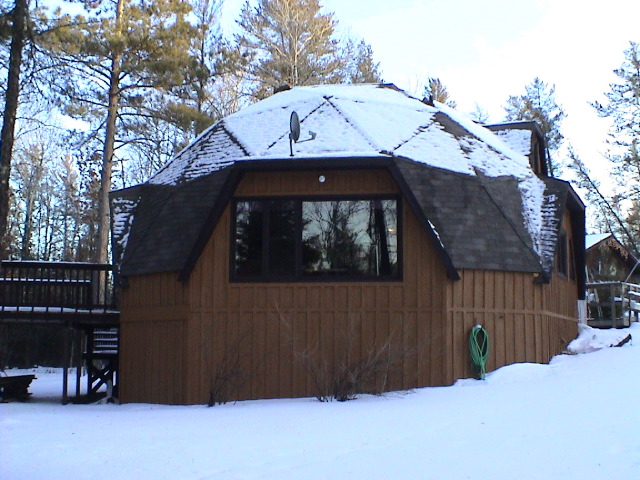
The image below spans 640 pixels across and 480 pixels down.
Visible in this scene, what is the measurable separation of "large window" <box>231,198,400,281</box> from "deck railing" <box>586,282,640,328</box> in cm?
910

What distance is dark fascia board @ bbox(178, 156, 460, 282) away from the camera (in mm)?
11414

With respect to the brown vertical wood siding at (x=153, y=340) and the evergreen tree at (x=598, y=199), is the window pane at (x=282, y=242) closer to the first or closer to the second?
the brown vertical wood siding at (x=153, y=340)

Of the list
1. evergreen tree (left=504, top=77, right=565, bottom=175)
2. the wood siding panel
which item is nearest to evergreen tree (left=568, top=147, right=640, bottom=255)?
evergreen tree (left=504, top=77, right=565, bottom=175)

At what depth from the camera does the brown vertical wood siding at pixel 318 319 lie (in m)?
→ 11.5

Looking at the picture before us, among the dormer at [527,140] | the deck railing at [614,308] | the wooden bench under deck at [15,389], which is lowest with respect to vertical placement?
the wooden bench under deck at [15,389]

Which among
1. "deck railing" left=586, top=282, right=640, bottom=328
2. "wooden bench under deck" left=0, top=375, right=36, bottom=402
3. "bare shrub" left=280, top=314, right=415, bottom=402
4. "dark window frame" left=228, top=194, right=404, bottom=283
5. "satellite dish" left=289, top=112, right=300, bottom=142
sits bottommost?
"wooden bench under deck" left=0, top=375, right=36, bottom=402

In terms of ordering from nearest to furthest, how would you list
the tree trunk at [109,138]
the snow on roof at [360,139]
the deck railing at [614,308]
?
the snow on roof at [360,139] < the deck railing at [614,308] < the tree trunk at [109,138]

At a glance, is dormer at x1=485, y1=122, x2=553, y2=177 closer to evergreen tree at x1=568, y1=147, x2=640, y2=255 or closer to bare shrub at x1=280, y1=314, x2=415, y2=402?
bare shrub at x1=280, y1=314, x2=415, y2=402

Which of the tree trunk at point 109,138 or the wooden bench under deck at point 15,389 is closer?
the wooden bench under deck at point 15,389

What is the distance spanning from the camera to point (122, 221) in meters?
14.2

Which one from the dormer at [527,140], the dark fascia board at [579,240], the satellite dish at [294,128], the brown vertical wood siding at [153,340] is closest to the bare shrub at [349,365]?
the brown vertical wood siding at [153,340]

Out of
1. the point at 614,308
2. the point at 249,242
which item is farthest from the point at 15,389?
the point at 614,308

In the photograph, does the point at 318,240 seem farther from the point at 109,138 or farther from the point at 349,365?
the point at 109,138

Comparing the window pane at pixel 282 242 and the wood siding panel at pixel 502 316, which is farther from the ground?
the window pane at pixel 282 242
